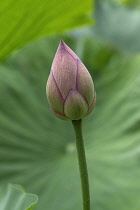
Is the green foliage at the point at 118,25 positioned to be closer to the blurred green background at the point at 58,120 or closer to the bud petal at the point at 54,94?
the blurred green background at the point at 58,120

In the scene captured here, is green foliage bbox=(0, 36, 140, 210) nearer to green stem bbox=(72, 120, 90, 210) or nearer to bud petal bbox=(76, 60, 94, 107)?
green stem bbox=(72, 120, 90, 210)

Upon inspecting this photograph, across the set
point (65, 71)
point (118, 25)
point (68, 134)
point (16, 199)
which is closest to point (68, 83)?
point (65, 71)

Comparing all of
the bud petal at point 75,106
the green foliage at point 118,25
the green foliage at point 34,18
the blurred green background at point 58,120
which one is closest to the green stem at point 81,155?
the bud petal at point 75,106

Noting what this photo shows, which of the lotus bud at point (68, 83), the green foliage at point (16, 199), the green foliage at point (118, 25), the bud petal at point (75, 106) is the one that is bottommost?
the green foliage at point (16, 199)

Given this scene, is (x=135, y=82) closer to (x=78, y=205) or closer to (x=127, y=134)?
(x=127, y=134)

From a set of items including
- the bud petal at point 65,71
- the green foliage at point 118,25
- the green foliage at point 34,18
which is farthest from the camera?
the green foliage at point 118,25

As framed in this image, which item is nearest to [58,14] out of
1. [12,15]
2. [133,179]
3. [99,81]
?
[12,15]

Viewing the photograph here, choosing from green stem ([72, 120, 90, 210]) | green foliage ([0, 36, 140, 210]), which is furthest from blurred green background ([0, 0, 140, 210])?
green stem ([72, 120, 90, 210])
